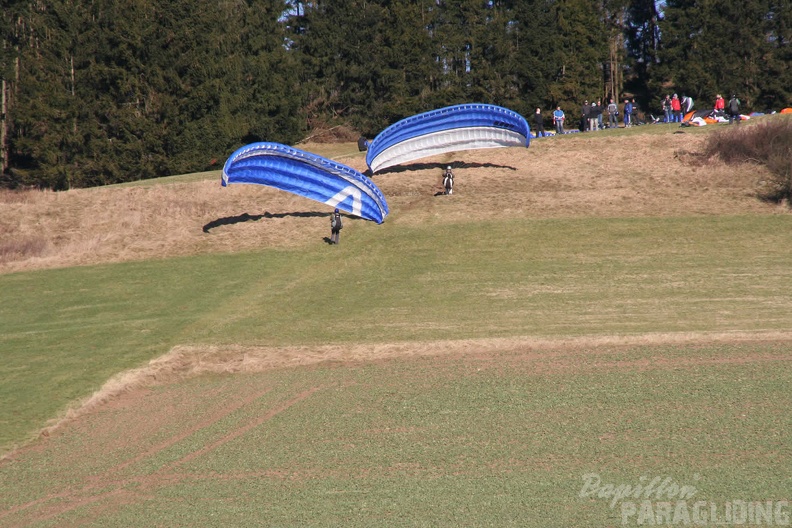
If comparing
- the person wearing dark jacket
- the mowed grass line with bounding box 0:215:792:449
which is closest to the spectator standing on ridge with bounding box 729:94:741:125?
the person wearing dark jacket

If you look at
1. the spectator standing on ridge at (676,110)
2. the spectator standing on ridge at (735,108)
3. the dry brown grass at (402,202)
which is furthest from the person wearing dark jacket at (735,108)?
the spectator standing on ridge at (676,110)

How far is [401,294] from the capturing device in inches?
1163

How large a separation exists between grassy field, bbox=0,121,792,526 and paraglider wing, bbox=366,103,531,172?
5438 millimetres

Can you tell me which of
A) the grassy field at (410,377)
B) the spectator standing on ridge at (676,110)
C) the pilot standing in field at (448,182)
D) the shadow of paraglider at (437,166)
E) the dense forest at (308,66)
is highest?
the dense forest at (308,66)

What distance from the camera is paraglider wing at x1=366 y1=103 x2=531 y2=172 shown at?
39312 millimetres

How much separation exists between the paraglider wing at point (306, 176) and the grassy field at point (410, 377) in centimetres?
177

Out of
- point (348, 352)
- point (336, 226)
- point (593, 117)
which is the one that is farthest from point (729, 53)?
point (348, 352)

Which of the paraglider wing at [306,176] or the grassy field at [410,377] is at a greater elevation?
the paraglider wing at [306,176]

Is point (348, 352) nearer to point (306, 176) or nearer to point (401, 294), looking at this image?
point (401, 294)

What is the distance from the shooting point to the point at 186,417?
19.2m

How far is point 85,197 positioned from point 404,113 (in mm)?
31909

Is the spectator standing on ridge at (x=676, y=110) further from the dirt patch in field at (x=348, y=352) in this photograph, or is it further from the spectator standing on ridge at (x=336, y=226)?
the dirt patch in field at (x=348, y=352)

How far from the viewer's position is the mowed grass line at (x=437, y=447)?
14.0m

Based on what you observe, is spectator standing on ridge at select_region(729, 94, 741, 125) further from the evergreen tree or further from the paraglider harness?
the evergreen tree
